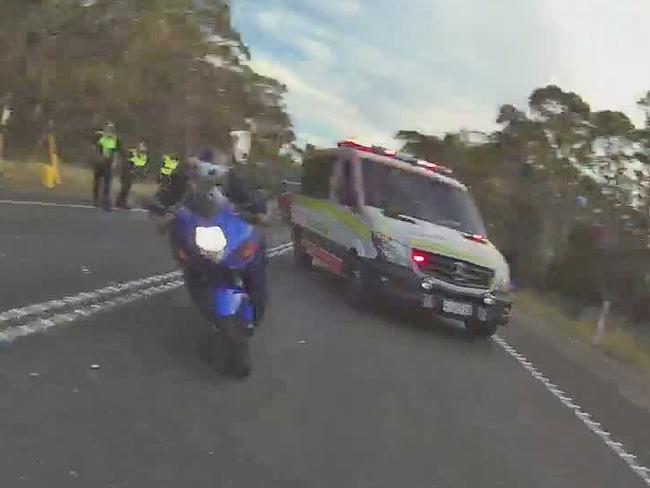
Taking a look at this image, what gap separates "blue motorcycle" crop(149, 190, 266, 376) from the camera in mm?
7379

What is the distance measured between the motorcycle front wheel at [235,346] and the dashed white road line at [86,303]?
1.60 meters

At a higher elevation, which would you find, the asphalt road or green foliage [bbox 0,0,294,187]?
green foliage [bbox 0,0,294,187]

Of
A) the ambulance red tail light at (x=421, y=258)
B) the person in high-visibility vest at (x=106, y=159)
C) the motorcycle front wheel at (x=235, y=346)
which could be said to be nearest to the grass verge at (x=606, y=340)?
the ambulance red tail light at (x=421, y=258)

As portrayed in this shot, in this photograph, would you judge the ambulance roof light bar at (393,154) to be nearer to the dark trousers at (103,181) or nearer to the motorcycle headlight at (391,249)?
the motorcycle headlight at (391,249)

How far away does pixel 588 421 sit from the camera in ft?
28.9

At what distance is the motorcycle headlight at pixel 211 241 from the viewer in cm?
734

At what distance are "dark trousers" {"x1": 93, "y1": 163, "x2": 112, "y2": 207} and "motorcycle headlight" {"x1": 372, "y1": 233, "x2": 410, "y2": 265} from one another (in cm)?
1178

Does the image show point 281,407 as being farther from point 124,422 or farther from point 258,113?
point 258,113

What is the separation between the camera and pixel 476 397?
8.87 m

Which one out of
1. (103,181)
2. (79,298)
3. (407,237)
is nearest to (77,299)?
(79,298)

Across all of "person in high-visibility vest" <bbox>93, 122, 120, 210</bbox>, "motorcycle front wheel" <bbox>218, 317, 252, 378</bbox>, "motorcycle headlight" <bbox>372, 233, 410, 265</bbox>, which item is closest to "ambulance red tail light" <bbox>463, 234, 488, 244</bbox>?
"motorcycle headlight" <bbox>372, 233, 410, 265</bbox>

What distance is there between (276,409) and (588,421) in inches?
125

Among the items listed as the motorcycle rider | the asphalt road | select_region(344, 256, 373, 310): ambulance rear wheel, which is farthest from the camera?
select_region(344, 256, 373, 310): ambulance rear wheel

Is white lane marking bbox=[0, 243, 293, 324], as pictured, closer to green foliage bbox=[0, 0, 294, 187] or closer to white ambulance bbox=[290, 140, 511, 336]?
white ambulance bbox=[290, 140, 511, 336]
